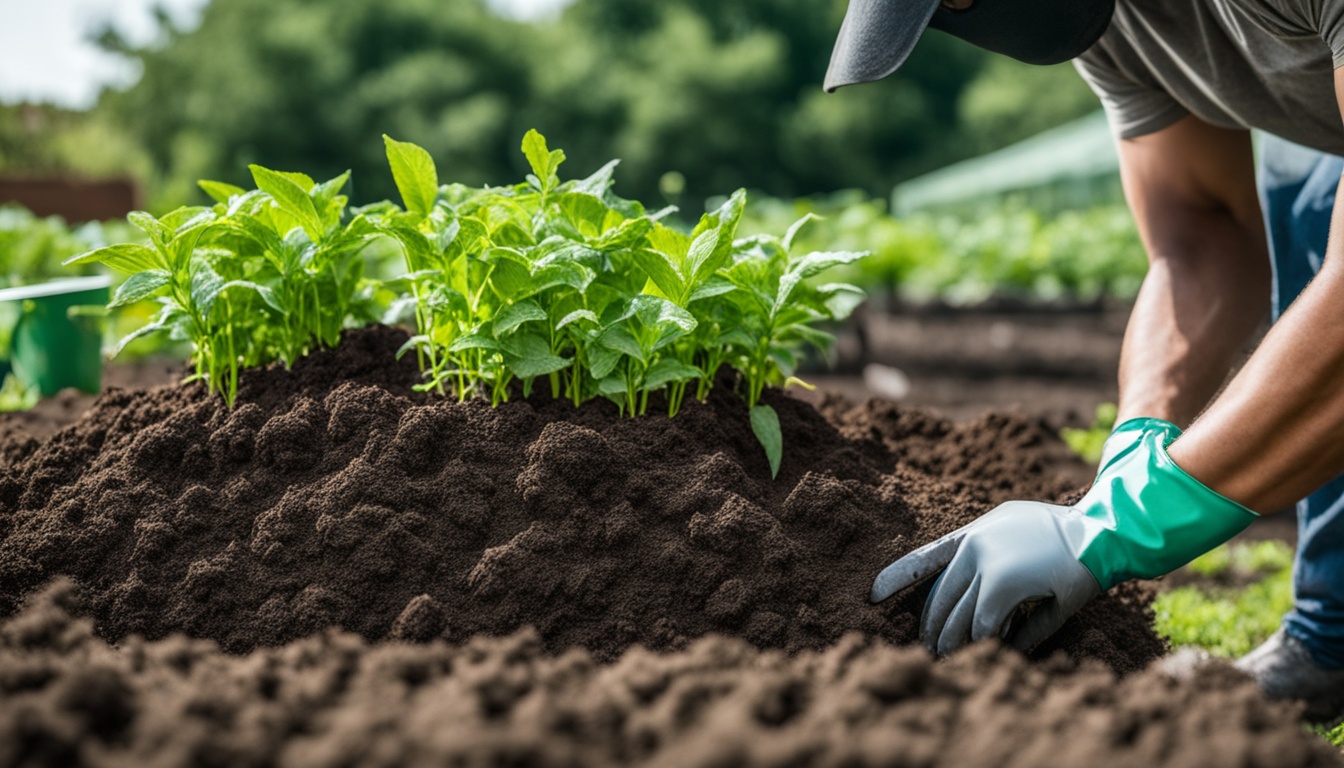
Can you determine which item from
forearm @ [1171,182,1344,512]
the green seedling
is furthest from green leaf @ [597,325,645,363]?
forearm @ [1171,182,1344,512]

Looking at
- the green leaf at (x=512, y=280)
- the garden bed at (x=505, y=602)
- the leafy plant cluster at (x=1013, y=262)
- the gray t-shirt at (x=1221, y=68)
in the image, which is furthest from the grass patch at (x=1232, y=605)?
the leafy plant cluster at (x=1013, y=262)

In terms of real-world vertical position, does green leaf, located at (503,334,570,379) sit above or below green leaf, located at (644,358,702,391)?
above

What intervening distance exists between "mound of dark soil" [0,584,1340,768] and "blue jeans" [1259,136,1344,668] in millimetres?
1638

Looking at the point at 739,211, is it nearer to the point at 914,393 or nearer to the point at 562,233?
the point at 562,233

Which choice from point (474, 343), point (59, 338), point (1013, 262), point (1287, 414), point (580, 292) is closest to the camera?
point (1287, 414)

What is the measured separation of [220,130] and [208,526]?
36.7m

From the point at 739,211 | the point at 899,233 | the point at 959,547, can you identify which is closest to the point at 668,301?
the point at 739,211

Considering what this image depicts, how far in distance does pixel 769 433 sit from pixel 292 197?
1.05m

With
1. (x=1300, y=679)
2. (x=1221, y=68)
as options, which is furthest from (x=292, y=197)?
(x=1300, y=679)

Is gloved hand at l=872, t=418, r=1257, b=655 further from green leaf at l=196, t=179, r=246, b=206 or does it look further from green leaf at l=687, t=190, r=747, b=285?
green leaf at l=196, t=179, r=246, b=206

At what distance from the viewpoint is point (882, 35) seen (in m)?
1.82

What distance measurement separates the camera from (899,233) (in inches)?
321

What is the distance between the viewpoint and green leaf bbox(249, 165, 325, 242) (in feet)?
6.30

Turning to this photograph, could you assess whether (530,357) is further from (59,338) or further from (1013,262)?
(1013,262)
